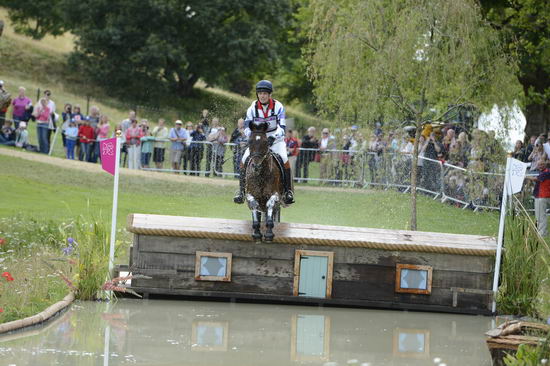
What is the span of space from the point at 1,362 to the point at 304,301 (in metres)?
5.67

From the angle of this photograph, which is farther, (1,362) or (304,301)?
(304,301)

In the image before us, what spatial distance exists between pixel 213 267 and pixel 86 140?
1769cm

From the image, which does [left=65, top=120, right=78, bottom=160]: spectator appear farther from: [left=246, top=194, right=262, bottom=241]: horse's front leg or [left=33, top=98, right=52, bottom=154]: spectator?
[left=246, top=194, right=262, bottom=241]: horse's front leg

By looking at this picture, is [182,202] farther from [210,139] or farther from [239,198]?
[239,198]

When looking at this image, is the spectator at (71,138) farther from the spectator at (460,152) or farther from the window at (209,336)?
the window at (209,336)

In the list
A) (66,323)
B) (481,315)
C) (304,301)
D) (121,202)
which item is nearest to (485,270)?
(481,315)

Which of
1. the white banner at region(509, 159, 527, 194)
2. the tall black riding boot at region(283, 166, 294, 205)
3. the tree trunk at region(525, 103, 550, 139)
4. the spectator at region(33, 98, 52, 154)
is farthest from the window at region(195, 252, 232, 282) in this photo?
the tree trunk at region(525, 103, 550, 139)

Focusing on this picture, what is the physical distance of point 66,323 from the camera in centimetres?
1229

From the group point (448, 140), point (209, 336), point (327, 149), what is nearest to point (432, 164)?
point (448, 140)

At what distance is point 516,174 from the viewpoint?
14297 millimetres

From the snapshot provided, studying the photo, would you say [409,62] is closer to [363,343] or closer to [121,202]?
[121,202]

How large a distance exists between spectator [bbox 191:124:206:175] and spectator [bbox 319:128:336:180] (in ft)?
11.6

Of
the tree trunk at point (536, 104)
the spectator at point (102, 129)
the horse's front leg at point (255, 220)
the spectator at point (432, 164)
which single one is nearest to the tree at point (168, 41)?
the spectator at point (102, 129)

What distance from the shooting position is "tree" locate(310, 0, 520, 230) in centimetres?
2156
